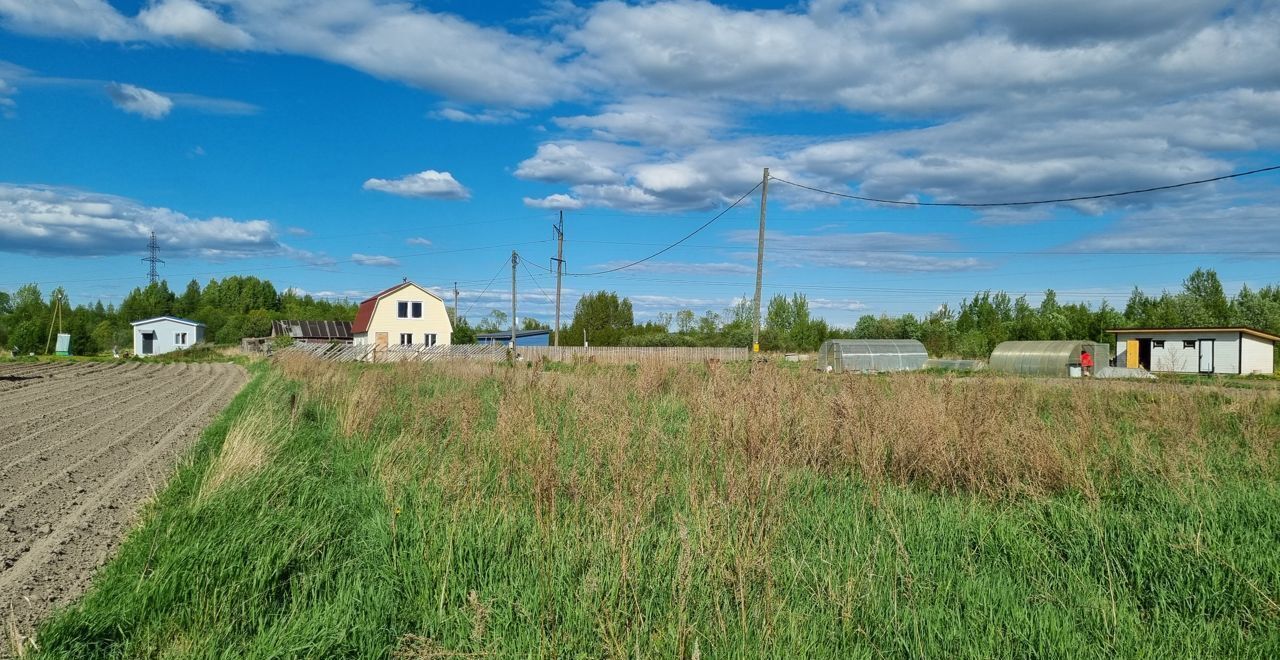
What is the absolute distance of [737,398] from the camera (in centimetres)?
927

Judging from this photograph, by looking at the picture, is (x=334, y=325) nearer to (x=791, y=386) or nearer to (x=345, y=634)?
(x=791, y=386)

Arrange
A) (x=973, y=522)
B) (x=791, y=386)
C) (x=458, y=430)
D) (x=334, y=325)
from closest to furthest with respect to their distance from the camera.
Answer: (x=973, y=522) < (x=458, y=430) < (x=791, y=386) < (x=334, y=325)

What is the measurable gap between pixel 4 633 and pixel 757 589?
398cm

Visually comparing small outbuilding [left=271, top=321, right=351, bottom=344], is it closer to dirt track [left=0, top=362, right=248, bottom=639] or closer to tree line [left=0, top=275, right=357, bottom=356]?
tree line [left=0, top=275, right=357, bottom=356]

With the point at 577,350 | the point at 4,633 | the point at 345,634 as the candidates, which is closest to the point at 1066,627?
the point at 345,634

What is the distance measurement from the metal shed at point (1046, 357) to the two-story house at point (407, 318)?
34577 millimetres

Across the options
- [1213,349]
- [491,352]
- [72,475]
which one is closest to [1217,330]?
[1213,349]

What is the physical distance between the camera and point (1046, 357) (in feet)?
109

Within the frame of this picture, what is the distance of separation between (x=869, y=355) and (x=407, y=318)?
31.0 meters

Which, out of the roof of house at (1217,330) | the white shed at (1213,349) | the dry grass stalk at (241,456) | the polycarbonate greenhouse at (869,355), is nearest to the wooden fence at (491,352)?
the polycarbonate greenhouse at (869,355)

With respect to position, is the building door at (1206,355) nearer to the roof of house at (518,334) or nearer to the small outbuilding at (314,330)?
the roof of house at (518,334)

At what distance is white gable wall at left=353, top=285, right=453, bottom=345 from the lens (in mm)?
51500

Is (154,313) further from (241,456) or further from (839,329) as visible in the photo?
(241,456)

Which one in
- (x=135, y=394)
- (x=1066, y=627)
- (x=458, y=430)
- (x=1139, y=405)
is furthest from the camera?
(x=135, y=394)
